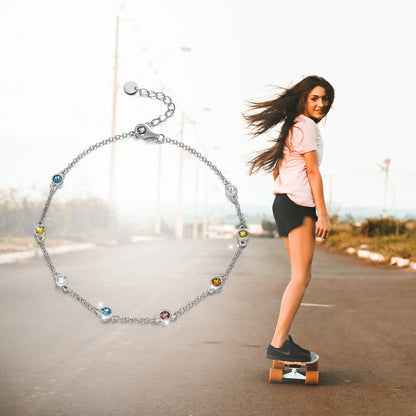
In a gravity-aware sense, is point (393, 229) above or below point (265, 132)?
below

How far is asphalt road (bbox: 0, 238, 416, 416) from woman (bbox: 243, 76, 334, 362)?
109 centimetres

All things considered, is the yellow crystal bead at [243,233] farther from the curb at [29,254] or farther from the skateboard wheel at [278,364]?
the curb at [29,254]

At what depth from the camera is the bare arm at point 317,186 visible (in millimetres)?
3279

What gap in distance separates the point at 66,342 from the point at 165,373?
4.57ft

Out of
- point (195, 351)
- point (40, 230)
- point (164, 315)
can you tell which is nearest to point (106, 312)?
point (164, 315)

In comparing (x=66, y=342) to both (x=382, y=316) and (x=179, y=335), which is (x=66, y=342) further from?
(x=382, y=316)

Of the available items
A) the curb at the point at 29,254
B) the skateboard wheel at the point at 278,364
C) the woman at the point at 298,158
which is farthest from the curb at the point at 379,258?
the woman at the point at 298,158

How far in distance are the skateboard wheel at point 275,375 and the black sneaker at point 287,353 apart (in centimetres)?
32

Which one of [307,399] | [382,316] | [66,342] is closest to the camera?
[307,399]

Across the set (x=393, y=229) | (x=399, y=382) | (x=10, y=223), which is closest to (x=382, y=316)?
(x=399, y=382)

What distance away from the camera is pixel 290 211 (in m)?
3.42

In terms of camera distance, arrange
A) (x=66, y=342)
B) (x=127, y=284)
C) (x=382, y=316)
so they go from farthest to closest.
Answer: (x=127, y=284)
(x=382, y=316)
(x=66, y=342)

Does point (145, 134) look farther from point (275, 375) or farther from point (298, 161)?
point (275, 375)

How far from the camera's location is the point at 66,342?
5.65m
